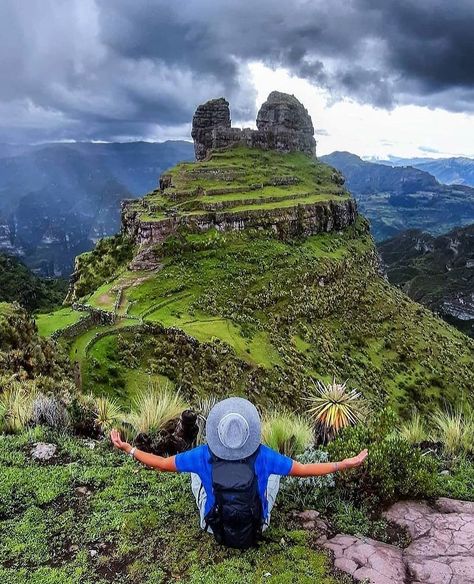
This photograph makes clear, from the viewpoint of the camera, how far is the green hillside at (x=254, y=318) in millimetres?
31922

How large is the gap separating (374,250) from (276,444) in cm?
7153

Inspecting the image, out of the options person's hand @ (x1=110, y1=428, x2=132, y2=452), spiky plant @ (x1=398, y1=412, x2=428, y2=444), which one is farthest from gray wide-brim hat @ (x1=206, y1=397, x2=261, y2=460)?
spiky plant @ (x1=398, y1=412, x2=428, y2=444)

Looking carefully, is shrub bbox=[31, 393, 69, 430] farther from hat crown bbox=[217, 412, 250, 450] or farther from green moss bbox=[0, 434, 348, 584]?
hat crown bbox=[217, 412, 250, 450]

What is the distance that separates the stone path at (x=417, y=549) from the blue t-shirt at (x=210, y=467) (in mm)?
1072

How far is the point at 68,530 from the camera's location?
6.23 meters

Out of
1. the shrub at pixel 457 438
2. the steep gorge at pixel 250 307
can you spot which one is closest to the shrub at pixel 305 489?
the shrub at pixel 457 438

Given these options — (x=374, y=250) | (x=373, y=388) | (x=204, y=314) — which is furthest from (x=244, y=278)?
(x=374, y=250)

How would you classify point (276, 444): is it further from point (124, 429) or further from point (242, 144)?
point (242, 144)

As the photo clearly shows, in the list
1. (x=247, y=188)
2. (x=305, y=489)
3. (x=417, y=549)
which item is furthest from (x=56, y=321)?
(x=247, y=188)

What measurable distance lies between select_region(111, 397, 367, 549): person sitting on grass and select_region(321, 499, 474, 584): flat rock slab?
965 mm

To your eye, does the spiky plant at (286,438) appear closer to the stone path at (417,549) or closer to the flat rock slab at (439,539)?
the stone path at (417,549)

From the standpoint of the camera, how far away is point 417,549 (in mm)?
5844

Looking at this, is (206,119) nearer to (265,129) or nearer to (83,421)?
(265,129)

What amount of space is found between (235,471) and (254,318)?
125 feet
